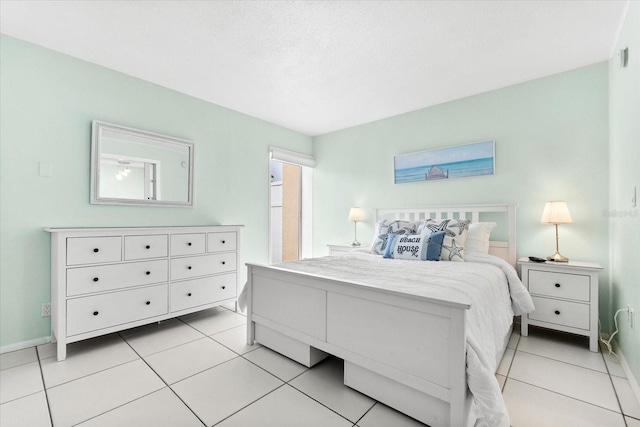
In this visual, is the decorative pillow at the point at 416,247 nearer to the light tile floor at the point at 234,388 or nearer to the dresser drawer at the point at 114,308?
the light tile floor at the point at 234,388

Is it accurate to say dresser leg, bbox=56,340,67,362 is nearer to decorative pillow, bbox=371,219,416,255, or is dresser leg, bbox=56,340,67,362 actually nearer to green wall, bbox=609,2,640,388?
decorative pillow, bbox=371,219,416,255

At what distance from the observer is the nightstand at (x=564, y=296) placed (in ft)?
7.36

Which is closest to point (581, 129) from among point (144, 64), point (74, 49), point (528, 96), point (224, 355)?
point (528, 96)

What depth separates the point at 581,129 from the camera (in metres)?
2.59

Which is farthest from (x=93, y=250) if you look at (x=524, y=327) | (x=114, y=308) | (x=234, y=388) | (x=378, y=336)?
(x=524, y=327)

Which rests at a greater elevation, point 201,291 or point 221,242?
point 221,242

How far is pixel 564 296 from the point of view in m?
2.36

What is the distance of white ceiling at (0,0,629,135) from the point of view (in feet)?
6.23

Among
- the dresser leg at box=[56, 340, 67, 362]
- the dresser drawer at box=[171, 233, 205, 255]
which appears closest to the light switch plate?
the dresser drawer at box=[171, 233, 205, 255]

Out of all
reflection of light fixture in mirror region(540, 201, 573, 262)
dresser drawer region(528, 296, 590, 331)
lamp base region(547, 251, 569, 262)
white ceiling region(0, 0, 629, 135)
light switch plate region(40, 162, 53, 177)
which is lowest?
dresser drawer region(528, 296, 590, 331)

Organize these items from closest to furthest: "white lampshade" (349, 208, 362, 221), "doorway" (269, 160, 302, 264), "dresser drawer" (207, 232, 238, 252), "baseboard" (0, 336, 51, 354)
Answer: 1. "baseboard" (0, 336, 51, 354)
2. "dresser drawer" (207, 232, 238, 252)
3. "white lampshade" (349, 208, 362, 221)
4. "doorway" (269, 160, 302, 264)

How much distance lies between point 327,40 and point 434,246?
191 centimetres

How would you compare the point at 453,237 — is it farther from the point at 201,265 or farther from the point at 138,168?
the point at 138,168

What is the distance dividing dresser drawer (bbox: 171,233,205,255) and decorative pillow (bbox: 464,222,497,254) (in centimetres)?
260
